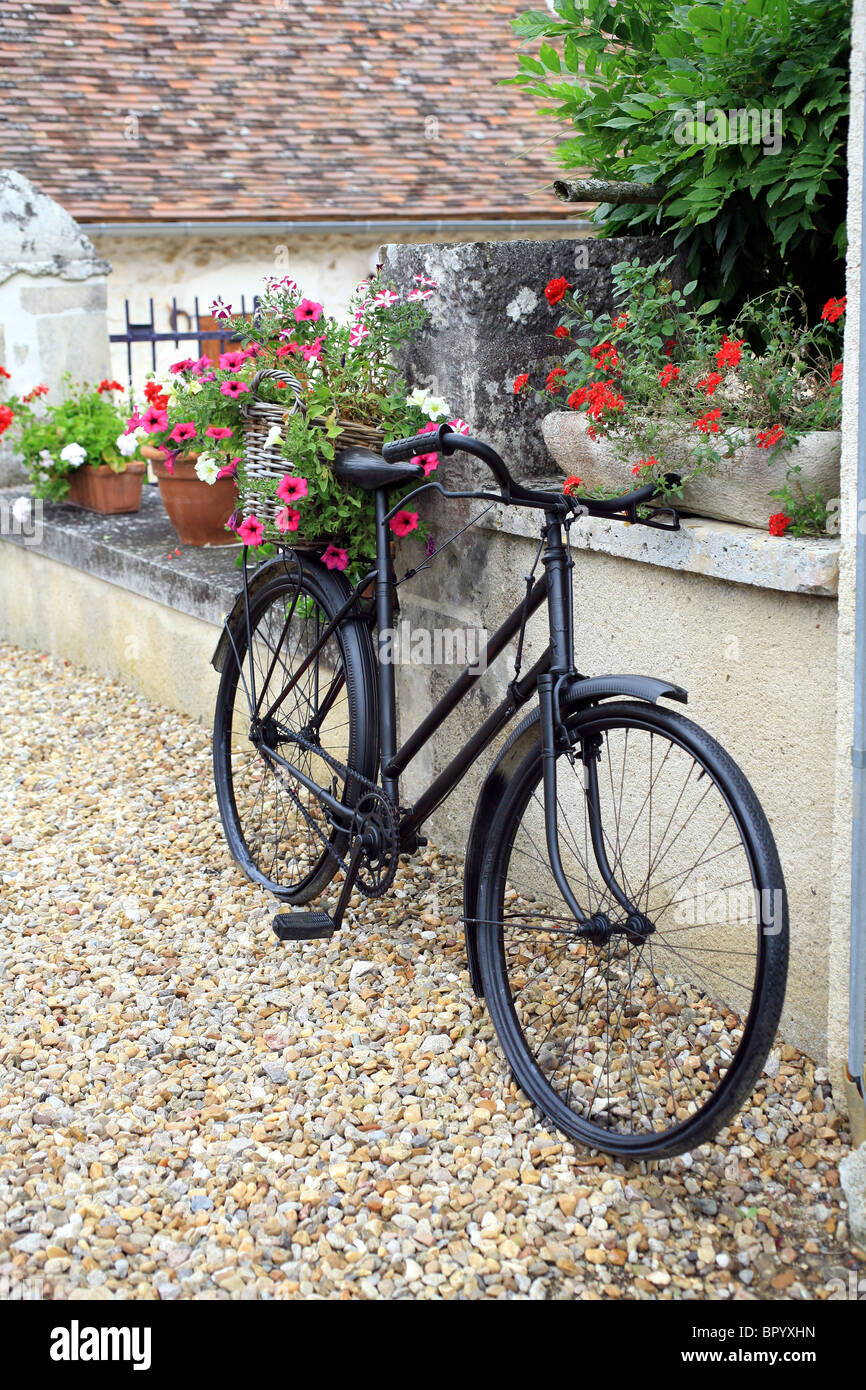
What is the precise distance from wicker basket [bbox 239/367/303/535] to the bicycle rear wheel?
0.20 meters

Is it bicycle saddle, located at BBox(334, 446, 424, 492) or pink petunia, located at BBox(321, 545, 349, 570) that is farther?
pink petunia, located at BBox(321, 545, 349, 570)

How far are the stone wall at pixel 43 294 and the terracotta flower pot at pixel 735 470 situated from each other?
453cm

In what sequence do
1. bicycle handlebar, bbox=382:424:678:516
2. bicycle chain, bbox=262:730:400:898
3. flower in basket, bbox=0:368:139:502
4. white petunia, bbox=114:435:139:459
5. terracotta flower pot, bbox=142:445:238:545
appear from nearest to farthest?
bicycle handlebar, bbox=382:424:678:516
bicycle chain, bbox=262:730:400:898
terracotta flower pot, bbox=142:445:238:545
white petunia, bbox=114:435:139:459
flower in basket, bbox=0:368:139:502

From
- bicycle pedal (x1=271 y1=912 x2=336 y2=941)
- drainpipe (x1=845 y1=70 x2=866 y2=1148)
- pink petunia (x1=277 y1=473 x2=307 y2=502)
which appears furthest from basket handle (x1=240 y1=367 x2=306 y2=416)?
drainpipe (x1=845 y1=70 x2=866 y2=1148)

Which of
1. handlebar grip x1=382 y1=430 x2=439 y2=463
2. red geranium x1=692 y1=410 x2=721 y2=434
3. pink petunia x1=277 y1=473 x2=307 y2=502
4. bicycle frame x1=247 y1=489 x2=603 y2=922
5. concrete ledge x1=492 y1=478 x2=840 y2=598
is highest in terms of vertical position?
red geranium x1=692 y1=410 x2=721 y2=434

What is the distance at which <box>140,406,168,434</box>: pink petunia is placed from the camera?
4.83 metres

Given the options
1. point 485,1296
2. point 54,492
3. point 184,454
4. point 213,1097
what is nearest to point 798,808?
point 485,1296

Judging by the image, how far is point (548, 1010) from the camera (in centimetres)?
290

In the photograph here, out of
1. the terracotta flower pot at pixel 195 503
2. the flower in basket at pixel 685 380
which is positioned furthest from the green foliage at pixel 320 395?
the terracotta flower pot at pixel 195 503

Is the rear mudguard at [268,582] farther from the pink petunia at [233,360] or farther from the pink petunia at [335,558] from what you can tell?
the pink petunia at [233,360]

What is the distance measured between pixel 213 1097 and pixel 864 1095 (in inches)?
50.8

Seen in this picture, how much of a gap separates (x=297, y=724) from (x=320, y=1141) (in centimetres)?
137

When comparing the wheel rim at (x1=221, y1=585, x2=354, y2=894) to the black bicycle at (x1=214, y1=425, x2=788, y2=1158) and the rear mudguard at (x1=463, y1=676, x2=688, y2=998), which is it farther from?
the rear mudguard at (x1=463, y1=676, x2=688, y2=998)
